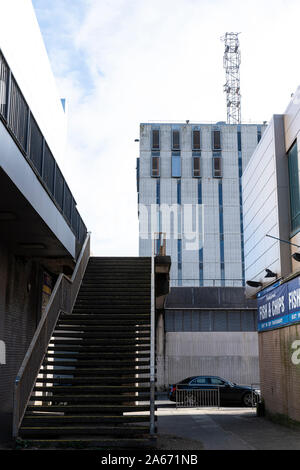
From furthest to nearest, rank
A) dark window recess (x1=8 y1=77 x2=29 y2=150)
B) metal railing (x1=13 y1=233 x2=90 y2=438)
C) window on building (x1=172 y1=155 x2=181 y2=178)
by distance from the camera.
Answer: window on building (x1=172 y1=155 x2=181 y2=178) → dark window recess (x1=8 y1=77 x2=29 y2=150) → metal railing (x1=13 y1=233 x2=90 y2=438)

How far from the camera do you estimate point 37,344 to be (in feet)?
39.3

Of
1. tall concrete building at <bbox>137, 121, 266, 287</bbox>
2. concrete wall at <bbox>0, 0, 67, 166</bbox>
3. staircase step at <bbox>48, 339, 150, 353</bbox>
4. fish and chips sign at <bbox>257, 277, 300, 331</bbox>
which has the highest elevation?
tall concrete building at <bbox>137, 121, 266, 287</bbox>

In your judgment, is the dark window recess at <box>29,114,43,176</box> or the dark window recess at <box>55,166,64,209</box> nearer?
the dark window recess at <box>29,114,43,176</box>

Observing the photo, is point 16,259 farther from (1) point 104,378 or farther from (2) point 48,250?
(1) point 104,378

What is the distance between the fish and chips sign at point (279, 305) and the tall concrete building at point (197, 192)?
53410 millimetres

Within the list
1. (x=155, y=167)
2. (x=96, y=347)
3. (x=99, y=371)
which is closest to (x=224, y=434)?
(x=99, y=371)

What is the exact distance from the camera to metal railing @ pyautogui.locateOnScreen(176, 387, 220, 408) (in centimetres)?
2325

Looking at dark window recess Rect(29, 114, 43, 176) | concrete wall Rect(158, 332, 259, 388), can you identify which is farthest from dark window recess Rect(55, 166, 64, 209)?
concrete wall Rect(158, 332, 259, 388)

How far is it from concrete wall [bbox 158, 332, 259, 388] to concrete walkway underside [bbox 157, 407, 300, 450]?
15717 mm

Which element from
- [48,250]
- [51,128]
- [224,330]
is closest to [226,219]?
[224,330]

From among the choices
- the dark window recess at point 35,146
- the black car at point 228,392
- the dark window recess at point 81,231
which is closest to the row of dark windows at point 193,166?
the black car at point 228,392

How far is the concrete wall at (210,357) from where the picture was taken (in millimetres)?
33281

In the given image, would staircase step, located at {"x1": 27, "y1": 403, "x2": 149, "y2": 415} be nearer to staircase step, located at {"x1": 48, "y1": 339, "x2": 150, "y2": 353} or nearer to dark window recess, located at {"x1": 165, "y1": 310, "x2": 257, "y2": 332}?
staircase step, located at {"x1": 48, "y1": 339, "x2": 150, "y2": 353}

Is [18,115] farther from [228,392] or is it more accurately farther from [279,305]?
[228,392]
